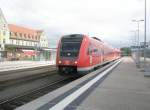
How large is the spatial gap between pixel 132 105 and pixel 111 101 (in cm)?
77

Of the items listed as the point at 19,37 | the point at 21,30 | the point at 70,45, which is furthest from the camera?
the point at 21,30

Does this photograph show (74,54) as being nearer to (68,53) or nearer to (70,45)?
(68,53)

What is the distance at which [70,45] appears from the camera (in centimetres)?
1995

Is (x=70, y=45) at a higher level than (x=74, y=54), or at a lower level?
higher

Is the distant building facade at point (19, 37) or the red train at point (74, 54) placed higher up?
the distant building facade at point (19, 37)

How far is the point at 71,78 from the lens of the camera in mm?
21266

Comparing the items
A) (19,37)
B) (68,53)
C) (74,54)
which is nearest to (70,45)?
(68,53)

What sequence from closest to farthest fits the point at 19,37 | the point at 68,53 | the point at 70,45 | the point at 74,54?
the point at 74,54
the point at 68,53
the point at 70,45
the point at 19,37

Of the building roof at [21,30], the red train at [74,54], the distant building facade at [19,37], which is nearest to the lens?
the red train at [74,54]

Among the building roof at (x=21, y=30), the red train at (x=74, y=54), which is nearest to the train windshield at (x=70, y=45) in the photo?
the red train at (x=74, y=54)

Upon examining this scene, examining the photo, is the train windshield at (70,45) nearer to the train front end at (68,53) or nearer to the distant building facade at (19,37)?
the train front end at (68,53)

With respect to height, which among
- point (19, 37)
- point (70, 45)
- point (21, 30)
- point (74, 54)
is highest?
point (21, 30)

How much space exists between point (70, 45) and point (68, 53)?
665mm

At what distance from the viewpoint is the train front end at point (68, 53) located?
1911 centimetres
